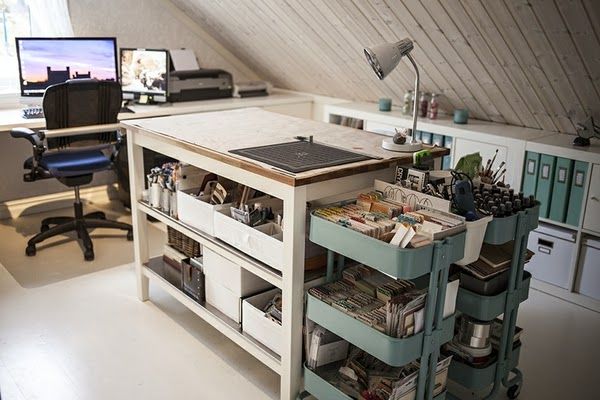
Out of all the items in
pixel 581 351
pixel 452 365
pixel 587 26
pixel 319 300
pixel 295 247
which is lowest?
pixel 581 351

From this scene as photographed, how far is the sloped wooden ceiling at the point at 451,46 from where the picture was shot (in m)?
2.67

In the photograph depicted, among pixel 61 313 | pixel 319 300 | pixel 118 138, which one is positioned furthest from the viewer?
pixel 118 138

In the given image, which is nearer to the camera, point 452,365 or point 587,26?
point 452,365

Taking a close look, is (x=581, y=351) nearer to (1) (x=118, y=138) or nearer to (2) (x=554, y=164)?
(2) (x=554, y=164)

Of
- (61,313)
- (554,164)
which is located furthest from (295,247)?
(554,164)

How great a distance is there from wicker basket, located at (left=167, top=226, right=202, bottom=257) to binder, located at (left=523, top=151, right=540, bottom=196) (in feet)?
5.81

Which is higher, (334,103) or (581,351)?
(334,103)

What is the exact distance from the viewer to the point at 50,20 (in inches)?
161

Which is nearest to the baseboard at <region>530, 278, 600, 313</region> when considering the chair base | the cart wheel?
the cart wheel

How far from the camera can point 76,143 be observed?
347 centimetres

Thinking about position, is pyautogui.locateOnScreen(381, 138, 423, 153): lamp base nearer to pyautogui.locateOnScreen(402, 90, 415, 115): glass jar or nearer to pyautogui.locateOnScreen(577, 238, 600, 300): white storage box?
pyautogui.locateOnScreen(577, 238, 600, 300): white storage box

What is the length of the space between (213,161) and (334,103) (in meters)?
2.29

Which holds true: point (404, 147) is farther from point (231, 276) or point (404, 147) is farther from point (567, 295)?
point (567, 295)

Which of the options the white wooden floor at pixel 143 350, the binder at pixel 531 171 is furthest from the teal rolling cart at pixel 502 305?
the binder at pixel 531 171
